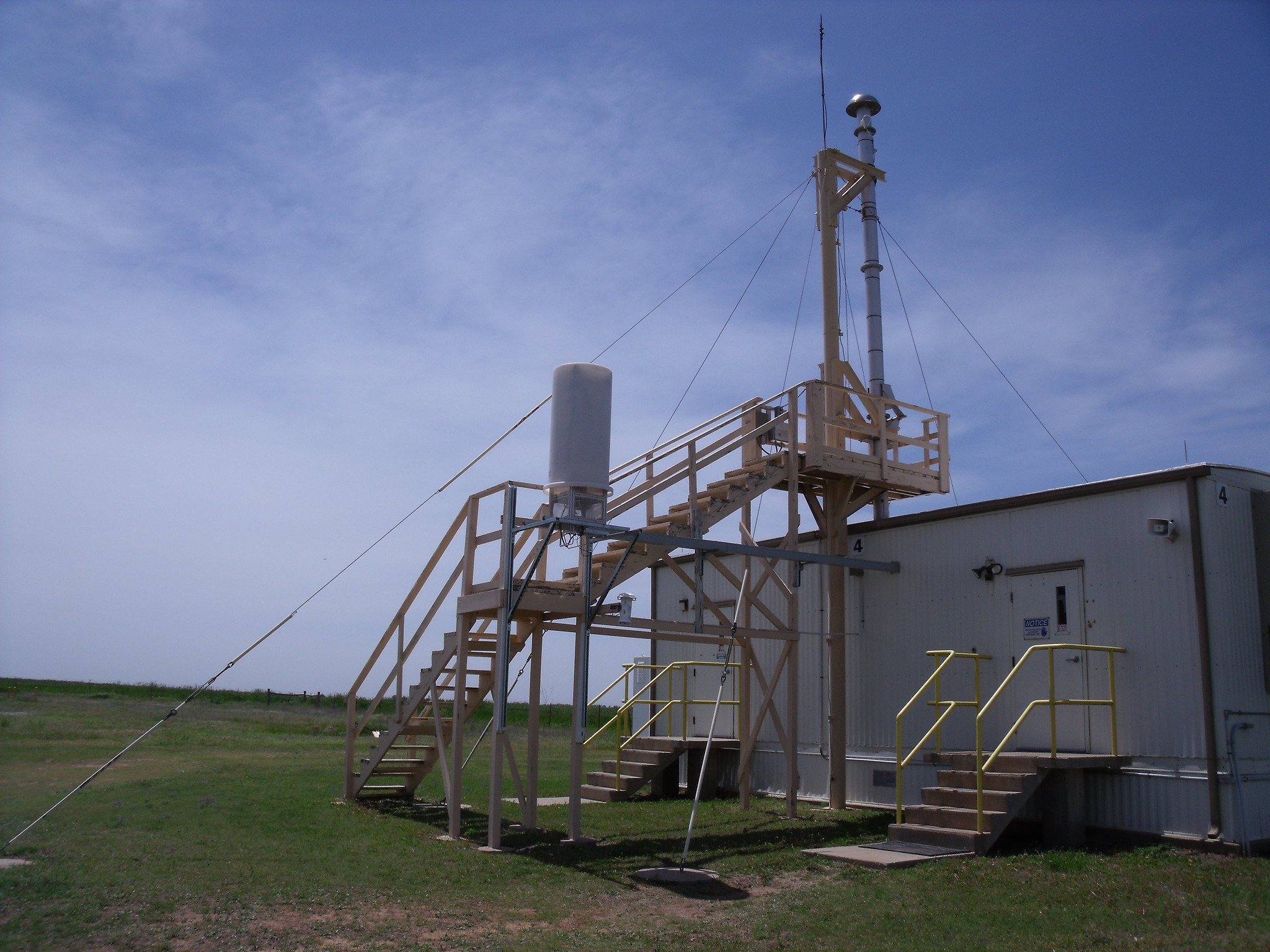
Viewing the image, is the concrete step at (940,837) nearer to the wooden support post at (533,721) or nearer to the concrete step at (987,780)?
the concrete step at (987,780)

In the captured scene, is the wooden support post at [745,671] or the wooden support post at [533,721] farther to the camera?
the wooden support post at [745,671]

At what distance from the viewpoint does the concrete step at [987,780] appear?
458 inches

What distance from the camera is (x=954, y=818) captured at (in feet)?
37.6

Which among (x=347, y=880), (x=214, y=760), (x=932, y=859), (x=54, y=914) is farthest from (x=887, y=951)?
(x=214, y=760)

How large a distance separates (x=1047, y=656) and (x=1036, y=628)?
1.29ft

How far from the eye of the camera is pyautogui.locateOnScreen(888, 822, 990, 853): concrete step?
11.0 metres

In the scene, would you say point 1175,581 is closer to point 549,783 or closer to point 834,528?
point 834,528

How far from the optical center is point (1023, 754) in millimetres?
12062

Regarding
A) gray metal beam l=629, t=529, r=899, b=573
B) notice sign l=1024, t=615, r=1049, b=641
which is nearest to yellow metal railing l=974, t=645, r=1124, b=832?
notice sign l=1024, t=615, r=1049, b=641

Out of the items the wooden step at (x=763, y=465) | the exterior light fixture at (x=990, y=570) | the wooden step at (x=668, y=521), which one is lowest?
the exterior light fixture at (x=990, y=570)

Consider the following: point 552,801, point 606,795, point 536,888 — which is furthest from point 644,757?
point 536,888

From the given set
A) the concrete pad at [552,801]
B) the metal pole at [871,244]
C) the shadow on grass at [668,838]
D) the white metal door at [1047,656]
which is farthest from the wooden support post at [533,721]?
the metal pole at [871,244]

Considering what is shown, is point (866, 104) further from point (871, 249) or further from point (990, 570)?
point (990, 570)

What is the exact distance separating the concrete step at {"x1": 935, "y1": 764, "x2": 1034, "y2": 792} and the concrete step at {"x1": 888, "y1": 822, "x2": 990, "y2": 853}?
73cm
